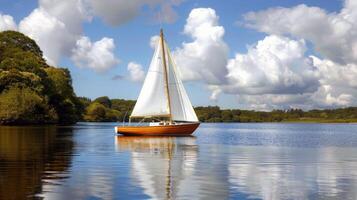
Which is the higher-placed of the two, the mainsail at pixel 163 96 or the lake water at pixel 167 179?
the mainsail at pixel 163 96

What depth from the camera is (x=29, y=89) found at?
101 meters

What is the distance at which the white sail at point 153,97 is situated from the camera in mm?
65062

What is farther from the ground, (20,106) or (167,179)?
(20,106)

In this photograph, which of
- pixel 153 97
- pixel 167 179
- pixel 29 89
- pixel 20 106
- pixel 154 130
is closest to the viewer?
pixel 167 179

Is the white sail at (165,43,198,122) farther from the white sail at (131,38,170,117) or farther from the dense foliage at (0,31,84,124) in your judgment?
the dense foliage at (0,31,84,124)

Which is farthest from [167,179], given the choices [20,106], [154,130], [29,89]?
[29,89]

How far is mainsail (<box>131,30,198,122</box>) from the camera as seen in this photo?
65.1m

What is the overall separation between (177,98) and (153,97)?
3220 mm

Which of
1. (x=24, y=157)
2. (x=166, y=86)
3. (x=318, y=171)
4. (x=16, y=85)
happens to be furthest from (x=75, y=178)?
(x=16, y=85)

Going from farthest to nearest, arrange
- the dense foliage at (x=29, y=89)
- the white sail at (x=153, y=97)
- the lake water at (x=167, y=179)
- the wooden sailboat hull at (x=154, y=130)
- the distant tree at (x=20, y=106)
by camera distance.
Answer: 1. the dense foliage at (x=29, y=89)
2. the distant tree at (x=20, y=106)
3. the white sail at (x=153, y=97)
4. the wooden sailboat hull at (x=154, y=130)
5. the lake water at (x=167, y=179)

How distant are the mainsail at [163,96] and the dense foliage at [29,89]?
40.8m

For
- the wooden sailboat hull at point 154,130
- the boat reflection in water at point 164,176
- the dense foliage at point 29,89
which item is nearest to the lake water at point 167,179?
the boat reflection in water at point 164,176

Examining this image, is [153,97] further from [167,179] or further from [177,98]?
[167,179]

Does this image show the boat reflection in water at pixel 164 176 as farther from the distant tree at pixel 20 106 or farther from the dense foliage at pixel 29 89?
the dense foliage at pixel 29 89
